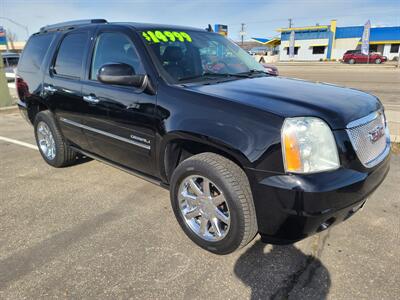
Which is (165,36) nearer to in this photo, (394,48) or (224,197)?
(224,197)

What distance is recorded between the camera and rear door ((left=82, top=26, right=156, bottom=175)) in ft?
9.76

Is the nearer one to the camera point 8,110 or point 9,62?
point 8,110

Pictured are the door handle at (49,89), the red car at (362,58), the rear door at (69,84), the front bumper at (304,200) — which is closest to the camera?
the front bumper at (304,200)

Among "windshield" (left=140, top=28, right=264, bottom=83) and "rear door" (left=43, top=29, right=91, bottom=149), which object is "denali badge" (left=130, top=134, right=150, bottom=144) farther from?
"rear door" (left=43, top=29, right=91, bottom=149)

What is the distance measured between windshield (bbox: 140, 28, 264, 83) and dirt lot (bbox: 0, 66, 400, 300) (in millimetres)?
1429

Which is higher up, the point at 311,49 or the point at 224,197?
the point at 224,197

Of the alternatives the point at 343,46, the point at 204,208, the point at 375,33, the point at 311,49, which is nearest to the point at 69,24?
the point at 204,208

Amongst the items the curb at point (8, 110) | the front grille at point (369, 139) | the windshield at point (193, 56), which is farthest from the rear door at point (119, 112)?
the curb at point (8, 110)

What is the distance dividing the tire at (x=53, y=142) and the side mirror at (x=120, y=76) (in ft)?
5.94

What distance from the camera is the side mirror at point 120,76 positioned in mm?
2840

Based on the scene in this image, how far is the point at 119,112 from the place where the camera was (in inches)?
124

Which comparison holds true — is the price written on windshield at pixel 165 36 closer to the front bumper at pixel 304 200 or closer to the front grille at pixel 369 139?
the front bumper at pixel 304 200

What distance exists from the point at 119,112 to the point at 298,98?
1.66 m

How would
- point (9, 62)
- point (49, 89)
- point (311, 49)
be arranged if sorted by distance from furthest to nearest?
1. point (311, 49)
2. point (9, 62)
3. point (49, 89)
